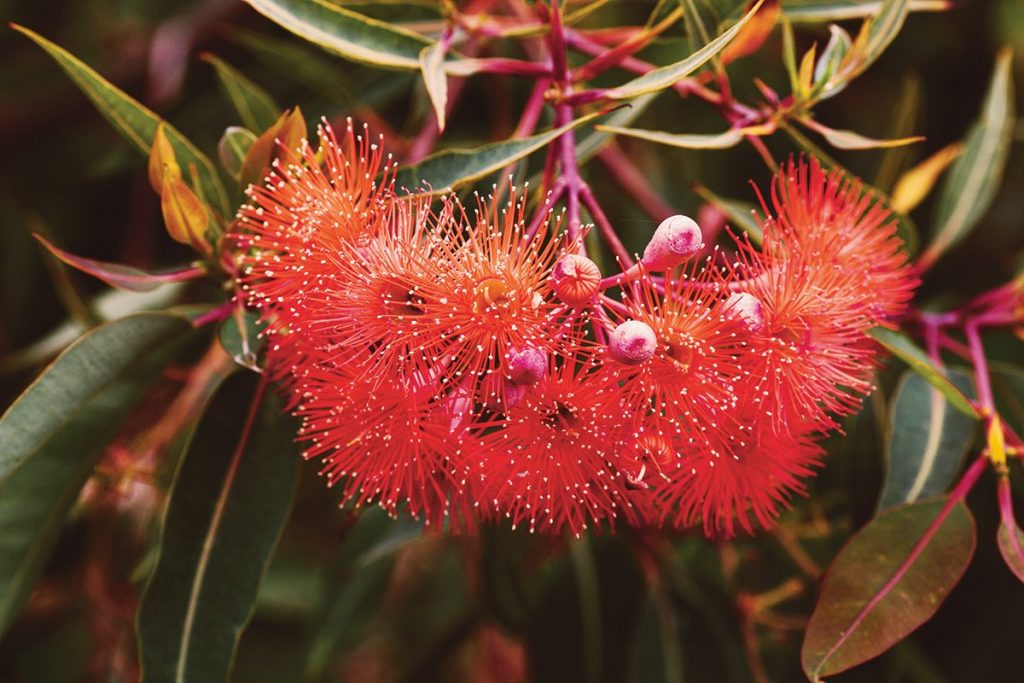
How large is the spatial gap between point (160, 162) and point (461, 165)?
1.03 feet

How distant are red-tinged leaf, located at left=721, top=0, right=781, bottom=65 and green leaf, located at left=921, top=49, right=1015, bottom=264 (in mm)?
410

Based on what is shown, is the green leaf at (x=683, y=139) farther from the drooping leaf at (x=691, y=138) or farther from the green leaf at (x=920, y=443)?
the green leaf at (x=920, y=443)

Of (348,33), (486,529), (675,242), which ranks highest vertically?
(348,33)

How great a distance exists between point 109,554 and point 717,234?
1.22 metres

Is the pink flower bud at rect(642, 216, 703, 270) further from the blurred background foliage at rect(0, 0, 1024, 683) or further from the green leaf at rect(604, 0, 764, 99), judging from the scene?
the blurred background foliage at rect(0, 0, 1024, 683)

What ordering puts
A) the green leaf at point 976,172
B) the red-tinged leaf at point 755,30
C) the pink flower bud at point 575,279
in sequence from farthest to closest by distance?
the green leaf at point 976,172 → the red-tinged leaf at point 755,30 → the pink flower bud at point 575,279

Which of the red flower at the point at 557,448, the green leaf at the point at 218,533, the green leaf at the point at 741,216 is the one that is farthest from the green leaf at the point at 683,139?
the green leaf at the point at 218,533

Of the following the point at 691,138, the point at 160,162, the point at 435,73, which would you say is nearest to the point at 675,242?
the point at 691,138

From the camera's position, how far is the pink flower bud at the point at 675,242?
79 cm

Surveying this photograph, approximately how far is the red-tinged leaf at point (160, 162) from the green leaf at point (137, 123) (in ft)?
0.15

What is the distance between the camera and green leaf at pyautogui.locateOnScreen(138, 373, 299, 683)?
1026 millimetres

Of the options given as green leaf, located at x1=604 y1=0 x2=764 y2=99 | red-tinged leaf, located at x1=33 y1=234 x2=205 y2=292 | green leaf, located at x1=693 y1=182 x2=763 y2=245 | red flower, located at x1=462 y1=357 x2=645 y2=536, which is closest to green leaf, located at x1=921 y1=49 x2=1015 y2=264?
green leaf, located at x1=693 y1=182 x2=763 y2=245

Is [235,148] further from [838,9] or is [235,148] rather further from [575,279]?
[838,9]

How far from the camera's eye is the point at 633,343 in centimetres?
76
